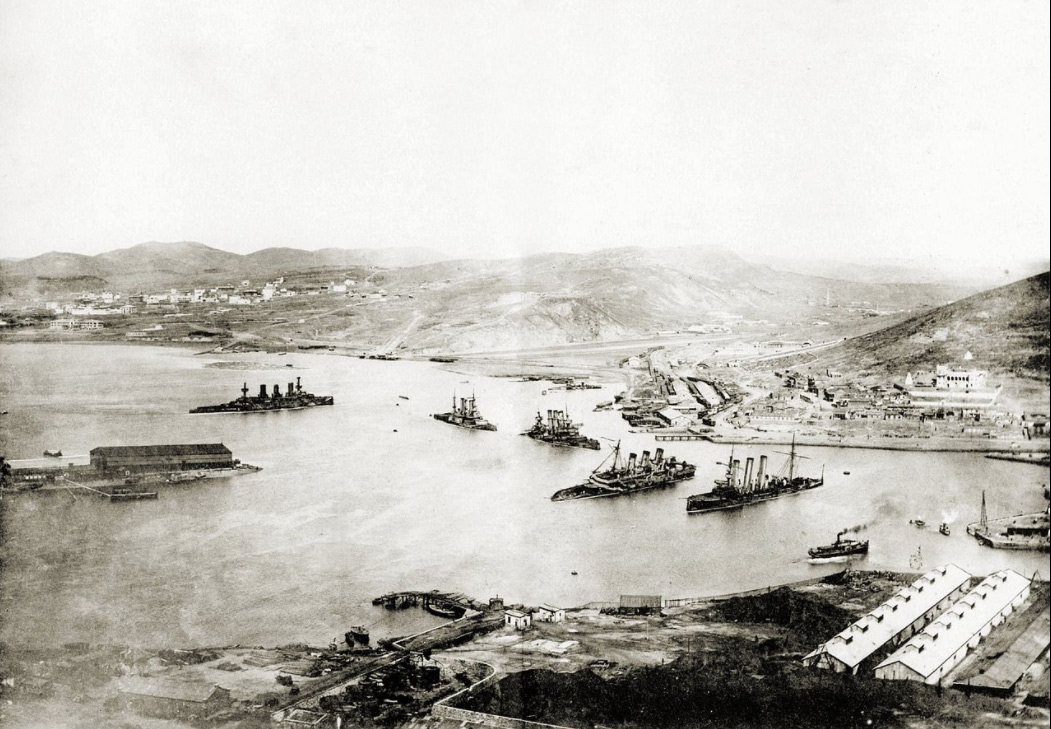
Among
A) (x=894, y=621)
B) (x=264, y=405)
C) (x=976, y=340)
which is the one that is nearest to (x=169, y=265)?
(x=264, y=405)

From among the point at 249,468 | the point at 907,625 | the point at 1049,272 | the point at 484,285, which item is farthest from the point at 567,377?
the point at 1049,272

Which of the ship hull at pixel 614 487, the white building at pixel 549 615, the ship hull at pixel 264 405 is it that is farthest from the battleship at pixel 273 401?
the white building at pixel 549 615

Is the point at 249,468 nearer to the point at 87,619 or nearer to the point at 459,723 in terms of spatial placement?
the point at 87,619

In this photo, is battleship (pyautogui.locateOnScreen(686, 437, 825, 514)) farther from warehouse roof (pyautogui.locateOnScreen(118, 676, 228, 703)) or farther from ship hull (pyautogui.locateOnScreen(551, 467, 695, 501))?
warehouse roof (pyautogui.locateOnScreen(118, 676, 228, 703))

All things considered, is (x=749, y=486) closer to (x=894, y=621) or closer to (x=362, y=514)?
(x=894, y=621)

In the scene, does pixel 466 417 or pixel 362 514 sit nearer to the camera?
pixel 362 514

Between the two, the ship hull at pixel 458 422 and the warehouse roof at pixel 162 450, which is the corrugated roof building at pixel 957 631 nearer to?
the ship hull at pixel 458 422

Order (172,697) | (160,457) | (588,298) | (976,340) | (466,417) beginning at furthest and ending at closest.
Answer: (588,298), (466,417), (976,340), (160,457), (172,697)
